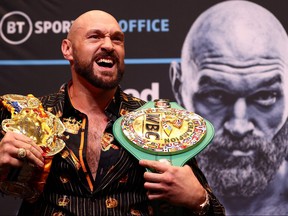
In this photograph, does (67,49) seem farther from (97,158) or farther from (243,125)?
(243,125)

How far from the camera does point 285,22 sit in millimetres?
2092

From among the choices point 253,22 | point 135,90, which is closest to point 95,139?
point 135,90

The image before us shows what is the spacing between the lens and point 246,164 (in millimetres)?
2020

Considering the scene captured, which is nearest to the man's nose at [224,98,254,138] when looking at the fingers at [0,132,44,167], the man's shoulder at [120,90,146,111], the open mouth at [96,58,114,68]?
the man's shoulder at [120,90,146,111]

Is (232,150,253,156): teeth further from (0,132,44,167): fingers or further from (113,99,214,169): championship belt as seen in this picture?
(0,132,44,167): fingers

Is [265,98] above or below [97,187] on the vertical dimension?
above

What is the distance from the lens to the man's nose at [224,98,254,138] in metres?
2.03

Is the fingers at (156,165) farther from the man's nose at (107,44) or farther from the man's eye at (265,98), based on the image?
the man's eye at (265,98)

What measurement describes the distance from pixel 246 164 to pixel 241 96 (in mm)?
260

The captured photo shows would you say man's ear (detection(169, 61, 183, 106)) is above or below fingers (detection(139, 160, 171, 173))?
above

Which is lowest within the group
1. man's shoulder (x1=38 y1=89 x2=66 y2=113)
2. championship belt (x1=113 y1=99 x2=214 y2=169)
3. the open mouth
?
championship belt (x1=113 y1=99 x2=214 y2=169)

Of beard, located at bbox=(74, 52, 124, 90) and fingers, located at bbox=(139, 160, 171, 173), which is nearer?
fingers, located at bbox=(139, 160, 171, 173)

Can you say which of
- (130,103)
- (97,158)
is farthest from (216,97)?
(97,158)

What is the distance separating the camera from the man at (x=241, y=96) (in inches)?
79.1
